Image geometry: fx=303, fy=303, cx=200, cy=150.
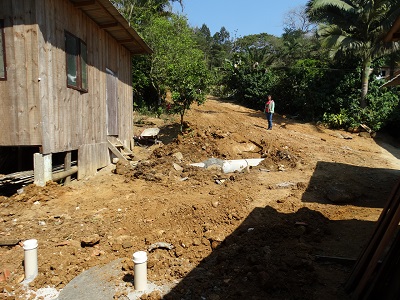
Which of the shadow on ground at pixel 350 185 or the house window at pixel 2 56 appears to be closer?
the house window at pixel 2 56

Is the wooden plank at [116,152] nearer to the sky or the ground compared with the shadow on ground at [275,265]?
nearer to the ground

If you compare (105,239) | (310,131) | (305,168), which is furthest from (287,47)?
(105,239)

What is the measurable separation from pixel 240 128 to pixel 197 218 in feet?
29.3

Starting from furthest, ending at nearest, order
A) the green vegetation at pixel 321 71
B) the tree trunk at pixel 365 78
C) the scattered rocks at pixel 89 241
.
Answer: the tree trunk at pixel 365 78, the green vegetation at pixel 321 71, the scattered rocks at pixel 89 241

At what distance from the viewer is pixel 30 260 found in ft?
12.5

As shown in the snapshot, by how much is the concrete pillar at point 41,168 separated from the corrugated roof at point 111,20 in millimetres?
3770

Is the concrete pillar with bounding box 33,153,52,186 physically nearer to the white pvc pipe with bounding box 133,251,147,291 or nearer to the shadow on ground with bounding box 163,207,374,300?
the white pvc pipe with bounding box 133,251,147,291

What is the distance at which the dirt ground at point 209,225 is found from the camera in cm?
368

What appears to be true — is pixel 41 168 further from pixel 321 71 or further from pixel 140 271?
pixel 321 71

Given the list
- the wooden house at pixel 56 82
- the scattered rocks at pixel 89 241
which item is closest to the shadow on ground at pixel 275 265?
the scattered rocks at pixel 89 241

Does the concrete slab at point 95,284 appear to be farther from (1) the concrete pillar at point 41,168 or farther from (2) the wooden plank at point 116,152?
(2) the wooden plank at point 116,152

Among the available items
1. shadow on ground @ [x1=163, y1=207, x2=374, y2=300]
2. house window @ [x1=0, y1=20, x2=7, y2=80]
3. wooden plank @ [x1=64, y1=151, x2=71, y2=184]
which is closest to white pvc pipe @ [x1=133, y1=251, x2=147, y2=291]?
shadow on ground @ [x1=163, y1=207, x2=374, y2=300]

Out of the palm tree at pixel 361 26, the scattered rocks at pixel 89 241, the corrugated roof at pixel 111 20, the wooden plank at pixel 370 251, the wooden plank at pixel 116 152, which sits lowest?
the wooden plank at pixel 116 152

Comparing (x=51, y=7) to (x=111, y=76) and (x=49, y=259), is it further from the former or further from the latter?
(x=49, y=259)
